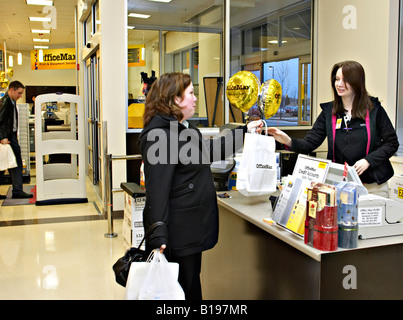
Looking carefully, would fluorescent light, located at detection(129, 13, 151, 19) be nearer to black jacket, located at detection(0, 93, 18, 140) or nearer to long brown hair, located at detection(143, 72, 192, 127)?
black jacket, located at detection(0, 93, 18, 140)

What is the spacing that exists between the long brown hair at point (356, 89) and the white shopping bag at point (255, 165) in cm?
70

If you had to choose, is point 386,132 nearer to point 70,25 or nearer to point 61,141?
point 61,141

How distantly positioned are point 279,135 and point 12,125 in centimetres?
548

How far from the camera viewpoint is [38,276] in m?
3.80

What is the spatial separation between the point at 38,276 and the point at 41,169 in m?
3.11

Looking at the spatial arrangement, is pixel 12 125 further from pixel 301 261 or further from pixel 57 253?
pixel 301 261

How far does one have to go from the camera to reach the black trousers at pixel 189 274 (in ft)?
7.13

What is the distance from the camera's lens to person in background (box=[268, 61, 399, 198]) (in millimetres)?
2729

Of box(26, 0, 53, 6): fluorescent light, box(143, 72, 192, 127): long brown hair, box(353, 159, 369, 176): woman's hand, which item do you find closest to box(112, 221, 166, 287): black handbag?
box(143, 72, 192, 127): long brown hair

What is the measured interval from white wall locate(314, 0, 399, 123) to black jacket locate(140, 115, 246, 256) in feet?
10.9

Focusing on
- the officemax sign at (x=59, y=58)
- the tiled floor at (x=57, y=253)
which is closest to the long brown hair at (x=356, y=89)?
the tiled floor at (x=57, y=253)

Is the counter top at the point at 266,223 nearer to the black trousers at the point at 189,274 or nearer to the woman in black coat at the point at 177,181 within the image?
the woman in black coat at the point at 177,181

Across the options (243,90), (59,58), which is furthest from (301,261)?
(59,58)
